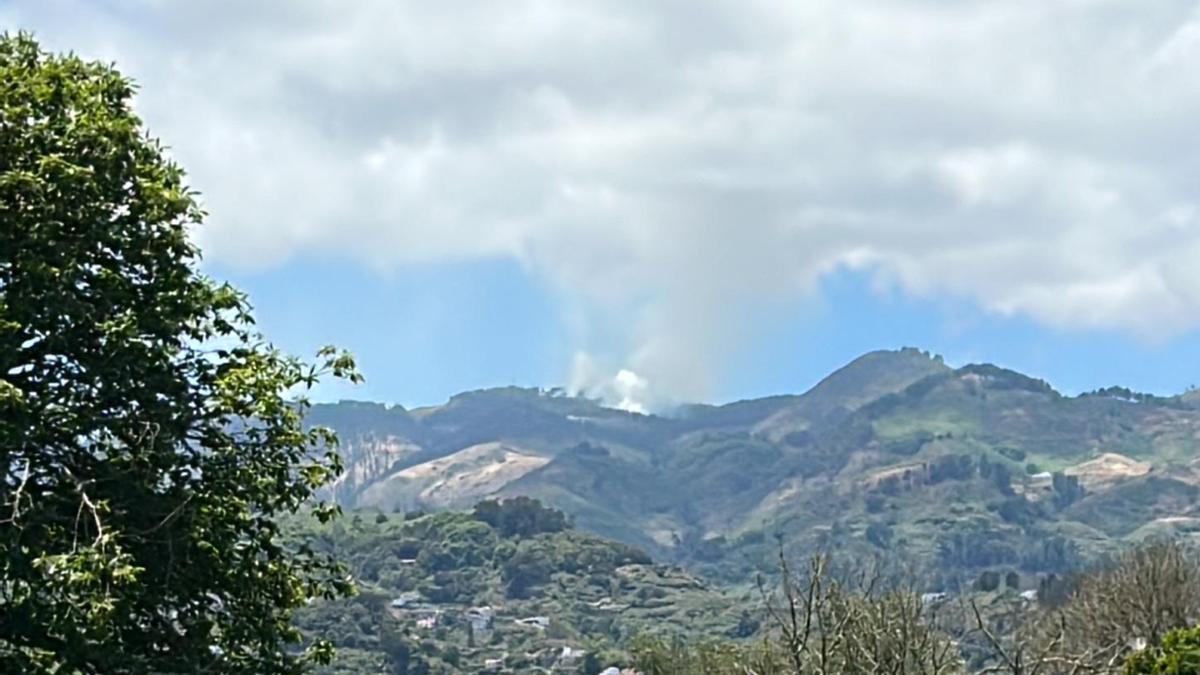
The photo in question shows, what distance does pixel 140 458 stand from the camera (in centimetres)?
1544

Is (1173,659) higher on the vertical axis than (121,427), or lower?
lower

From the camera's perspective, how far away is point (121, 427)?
15.6m

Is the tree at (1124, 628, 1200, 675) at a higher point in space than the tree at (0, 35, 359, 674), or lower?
lower

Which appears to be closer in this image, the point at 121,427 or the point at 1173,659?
the point at 121,427

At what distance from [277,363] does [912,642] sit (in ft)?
28.8

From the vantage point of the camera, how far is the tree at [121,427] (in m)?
14.5

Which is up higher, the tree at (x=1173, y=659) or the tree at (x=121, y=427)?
the tree at (x=121, y=427)

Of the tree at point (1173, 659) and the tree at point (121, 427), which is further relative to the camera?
the tree at point (1173, 659)

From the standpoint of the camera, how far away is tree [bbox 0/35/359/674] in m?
14.5

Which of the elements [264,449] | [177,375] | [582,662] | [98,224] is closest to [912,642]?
[264,449]

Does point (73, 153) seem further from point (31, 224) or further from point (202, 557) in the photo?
point (202, 557)

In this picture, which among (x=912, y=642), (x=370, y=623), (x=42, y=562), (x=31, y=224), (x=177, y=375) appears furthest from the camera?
(x=370, y=623)

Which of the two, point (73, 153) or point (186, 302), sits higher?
point (73, 153)

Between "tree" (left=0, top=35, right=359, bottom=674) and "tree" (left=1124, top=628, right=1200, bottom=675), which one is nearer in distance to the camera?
"tree" (left=0, top=35, right=359, bottom=674)
